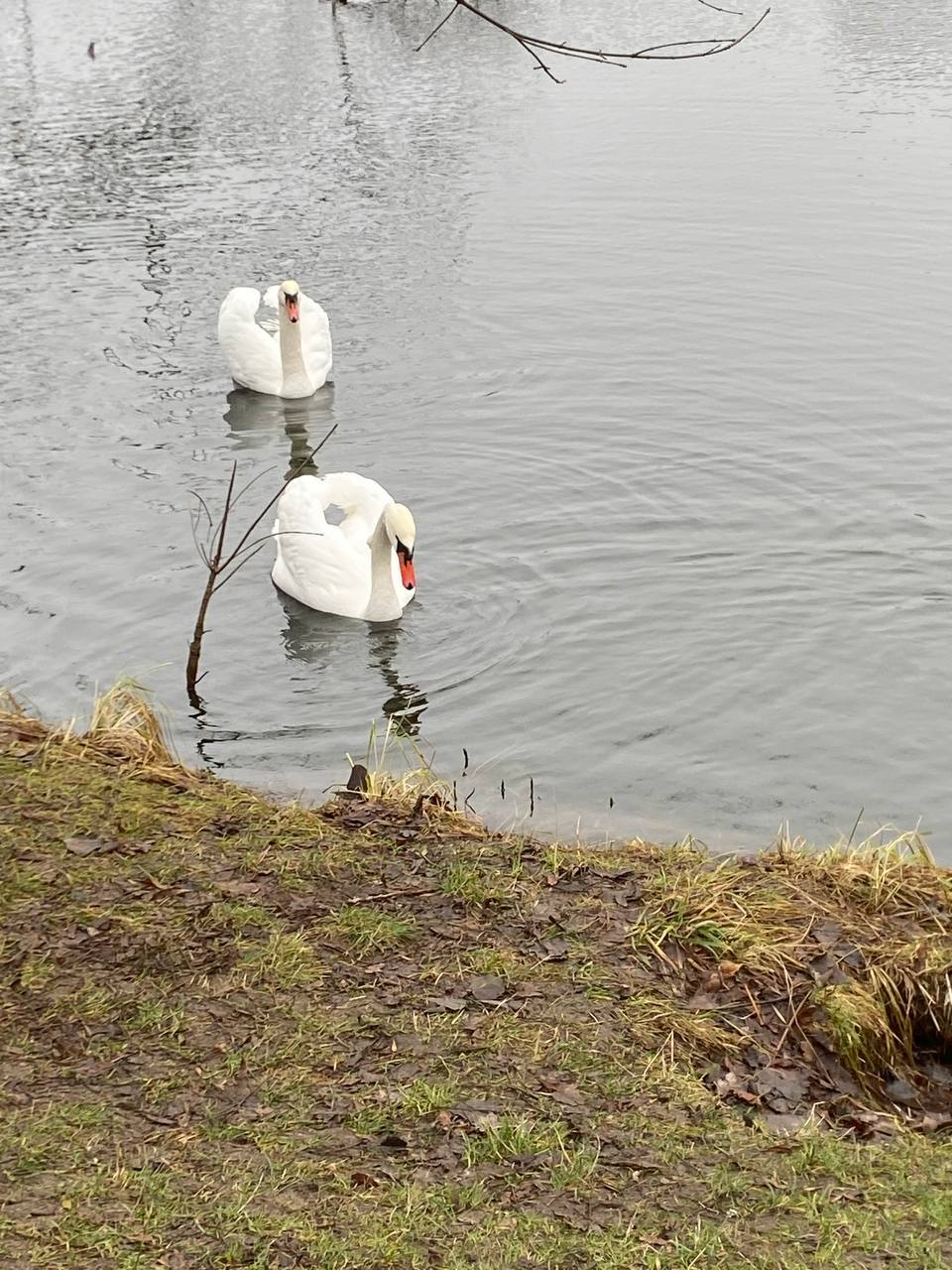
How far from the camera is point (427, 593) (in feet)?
33.4

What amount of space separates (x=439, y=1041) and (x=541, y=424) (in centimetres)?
838

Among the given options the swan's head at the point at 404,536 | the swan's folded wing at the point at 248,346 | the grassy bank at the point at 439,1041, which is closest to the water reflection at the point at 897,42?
the swan's folded wing at the point at 248,346

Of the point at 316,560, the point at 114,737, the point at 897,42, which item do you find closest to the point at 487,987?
the point at 114,737

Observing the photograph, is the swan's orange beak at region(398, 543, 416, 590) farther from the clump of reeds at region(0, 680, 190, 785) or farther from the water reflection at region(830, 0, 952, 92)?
the water reflection at region(830, 0, 952, 92)

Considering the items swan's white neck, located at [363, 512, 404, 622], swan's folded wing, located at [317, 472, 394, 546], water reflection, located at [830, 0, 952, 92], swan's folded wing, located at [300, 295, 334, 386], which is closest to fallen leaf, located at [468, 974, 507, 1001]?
swan's white neck, located at [363, 512, 404, 622]

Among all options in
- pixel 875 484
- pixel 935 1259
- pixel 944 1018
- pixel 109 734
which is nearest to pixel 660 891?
pixel 944 1018

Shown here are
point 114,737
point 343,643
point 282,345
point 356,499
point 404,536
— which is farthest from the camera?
point 282,345

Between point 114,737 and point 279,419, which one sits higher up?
point 279,419

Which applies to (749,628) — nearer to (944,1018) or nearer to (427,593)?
(427,593)

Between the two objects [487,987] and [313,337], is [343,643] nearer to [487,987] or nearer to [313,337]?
[313,337]

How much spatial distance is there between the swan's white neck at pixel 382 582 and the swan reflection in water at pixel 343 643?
0.08m

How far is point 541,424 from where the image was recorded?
12.5 meters

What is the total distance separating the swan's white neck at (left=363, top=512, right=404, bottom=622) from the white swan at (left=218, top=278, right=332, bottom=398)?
404cm

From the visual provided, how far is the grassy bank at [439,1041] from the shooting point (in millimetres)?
3873
